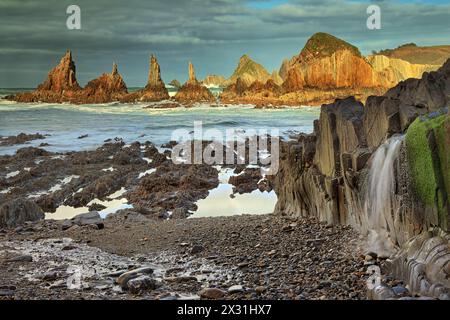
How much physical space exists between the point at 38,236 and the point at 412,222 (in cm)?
840

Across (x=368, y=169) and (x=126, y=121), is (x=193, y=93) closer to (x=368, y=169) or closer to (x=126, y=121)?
(x=126, y=121)

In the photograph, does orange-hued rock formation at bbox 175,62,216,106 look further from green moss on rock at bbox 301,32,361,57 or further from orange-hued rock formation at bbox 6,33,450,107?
green moss on rock at bbox 301,32,361,57

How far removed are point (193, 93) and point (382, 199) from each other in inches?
2871

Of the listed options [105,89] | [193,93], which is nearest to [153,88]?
[105,89]

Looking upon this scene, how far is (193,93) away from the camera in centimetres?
8019

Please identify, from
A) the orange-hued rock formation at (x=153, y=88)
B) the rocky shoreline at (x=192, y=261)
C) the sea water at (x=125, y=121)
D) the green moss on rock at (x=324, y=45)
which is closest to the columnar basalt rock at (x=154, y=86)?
the orange-hued rock formation at (x=153, y=88)

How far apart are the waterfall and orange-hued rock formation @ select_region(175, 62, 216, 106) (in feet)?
219

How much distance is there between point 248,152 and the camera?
26.5 meters

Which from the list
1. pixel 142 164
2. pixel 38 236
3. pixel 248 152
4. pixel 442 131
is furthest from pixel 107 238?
pixel 248 152

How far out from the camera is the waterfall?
8008mm

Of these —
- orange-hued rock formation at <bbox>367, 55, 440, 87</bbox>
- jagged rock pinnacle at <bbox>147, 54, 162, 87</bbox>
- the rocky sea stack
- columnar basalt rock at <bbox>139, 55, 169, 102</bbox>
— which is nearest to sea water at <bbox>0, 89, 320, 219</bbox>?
the rocky sea stack

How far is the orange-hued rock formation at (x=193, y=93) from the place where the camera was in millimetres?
77250

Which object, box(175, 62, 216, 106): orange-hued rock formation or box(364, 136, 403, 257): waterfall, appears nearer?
box(364, 136, 403, 257): waterfall
